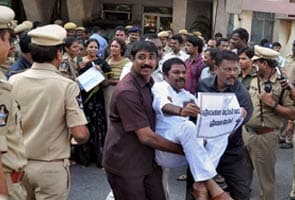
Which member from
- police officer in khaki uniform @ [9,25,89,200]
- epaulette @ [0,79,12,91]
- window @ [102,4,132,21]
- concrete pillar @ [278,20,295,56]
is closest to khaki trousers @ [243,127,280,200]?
police officer in khaki uniform @ [9,25,89,200]

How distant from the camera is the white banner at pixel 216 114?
339 cm

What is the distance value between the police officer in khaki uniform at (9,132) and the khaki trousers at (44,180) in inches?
15.4

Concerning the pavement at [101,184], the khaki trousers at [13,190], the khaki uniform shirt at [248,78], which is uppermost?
the khaki uniform shirt at [248,78]

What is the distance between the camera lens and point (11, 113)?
2.79m

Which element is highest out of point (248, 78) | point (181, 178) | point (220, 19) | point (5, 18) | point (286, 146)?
point (5, 18)

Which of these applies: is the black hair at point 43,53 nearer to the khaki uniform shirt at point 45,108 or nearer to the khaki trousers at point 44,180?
the khaki uniform shirt at point 45,108

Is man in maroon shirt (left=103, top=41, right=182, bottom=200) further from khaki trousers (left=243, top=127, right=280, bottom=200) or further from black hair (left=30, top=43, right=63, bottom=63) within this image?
khaki trousers (left=243, top=127, right=280, bottom=200)

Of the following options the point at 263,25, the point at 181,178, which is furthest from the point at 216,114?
the point at 263,25

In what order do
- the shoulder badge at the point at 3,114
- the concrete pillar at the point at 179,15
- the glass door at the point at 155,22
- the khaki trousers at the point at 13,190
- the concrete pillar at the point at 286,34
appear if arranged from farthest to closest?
the glass door at the point at 155,22
the concrete pillar at the point at 179,15
the concrete pillar at the point at 286,34
the khaki trousers at the point at 13,190
the shoulder badge at the point at 3,114

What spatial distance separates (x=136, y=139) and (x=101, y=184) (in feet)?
9.83

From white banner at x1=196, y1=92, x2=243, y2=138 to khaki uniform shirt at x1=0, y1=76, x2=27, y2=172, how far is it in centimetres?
117

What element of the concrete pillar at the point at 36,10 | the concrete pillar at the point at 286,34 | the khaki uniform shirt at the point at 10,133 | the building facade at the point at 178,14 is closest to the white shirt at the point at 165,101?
the khaki uniform shirt at the point at 10,133

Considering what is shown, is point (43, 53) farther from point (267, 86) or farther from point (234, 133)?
point (267, 86)

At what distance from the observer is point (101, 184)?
6.44 metres
